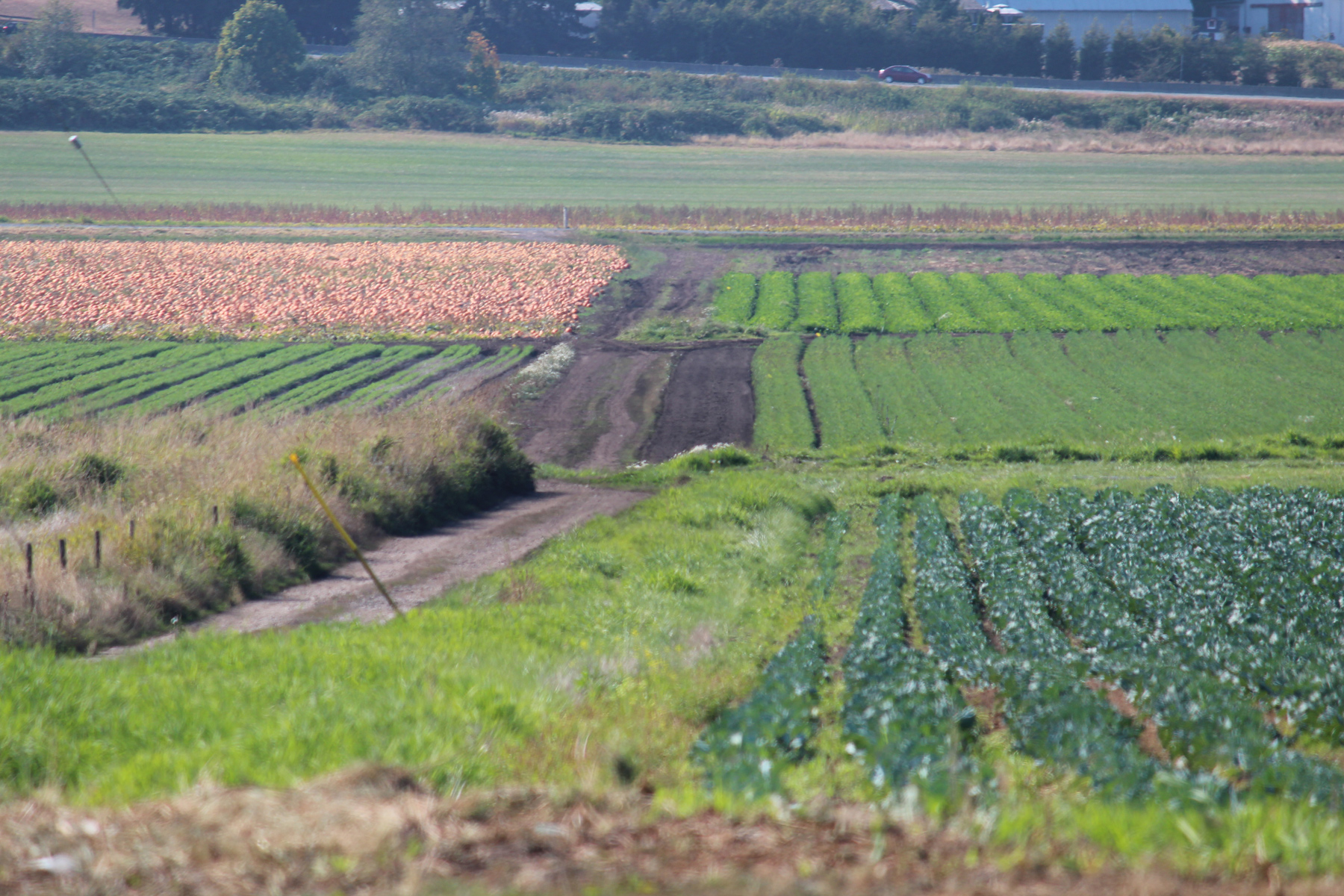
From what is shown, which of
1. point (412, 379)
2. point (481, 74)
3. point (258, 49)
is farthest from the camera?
point (481, 74)

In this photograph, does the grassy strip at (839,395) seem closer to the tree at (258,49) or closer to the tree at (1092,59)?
the tree at (258,49)

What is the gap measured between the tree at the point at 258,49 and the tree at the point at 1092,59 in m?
79.3

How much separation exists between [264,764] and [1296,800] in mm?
7097

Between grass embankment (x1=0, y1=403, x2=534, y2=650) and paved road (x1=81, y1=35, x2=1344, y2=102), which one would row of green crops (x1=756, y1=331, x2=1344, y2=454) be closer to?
grass embankment (x1=0, y1=403, x2=534, y2=650)

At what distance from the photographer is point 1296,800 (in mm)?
7066

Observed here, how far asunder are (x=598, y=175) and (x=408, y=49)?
29646 mm

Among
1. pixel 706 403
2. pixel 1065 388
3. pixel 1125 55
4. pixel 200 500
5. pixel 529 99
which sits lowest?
pixel 706 403

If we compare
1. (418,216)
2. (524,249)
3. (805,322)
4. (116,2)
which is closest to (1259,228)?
(805,322)

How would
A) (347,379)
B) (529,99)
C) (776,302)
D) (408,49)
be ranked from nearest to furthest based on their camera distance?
1. (347,379)
2. (776,302)
3. (408,49)
4. (529,99)

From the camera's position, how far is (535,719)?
8266mm

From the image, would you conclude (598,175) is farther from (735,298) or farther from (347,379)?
(347,379)

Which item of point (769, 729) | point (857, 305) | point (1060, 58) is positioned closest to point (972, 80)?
point (1060, 58)

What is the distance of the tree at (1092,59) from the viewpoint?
346 feet

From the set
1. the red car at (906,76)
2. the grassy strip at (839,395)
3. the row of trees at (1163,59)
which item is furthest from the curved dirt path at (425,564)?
the row of trees at (1163,59)
